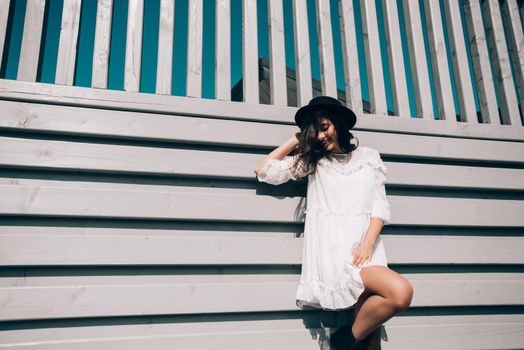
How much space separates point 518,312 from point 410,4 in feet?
7.88

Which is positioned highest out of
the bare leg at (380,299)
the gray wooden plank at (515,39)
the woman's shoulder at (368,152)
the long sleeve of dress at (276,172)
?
the gray wooden plank at (515,39)

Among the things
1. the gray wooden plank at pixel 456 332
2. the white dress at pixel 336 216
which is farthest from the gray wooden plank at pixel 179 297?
the white dress at pixel 336 216

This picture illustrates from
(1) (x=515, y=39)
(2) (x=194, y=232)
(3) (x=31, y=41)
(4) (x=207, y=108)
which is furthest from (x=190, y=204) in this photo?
(1) (x=515, y=39)

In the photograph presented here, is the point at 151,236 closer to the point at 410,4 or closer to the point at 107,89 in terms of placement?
the point at 107,89

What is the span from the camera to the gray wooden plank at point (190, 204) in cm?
207

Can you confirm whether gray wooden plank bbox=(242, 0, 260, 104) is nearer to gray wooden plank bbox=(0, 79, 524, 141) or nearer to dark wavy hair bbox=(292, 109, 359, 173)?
gray wooden plank bbox=(0, 79, 524, 141)

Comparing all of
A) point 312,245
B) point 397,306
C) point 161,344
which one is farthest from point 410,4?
point 161,344

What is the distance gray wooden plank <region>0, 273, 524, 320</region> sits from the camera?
6.49 feet

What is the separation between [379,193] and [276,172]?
0.66 metres

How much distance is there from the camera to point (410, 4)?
116 inches

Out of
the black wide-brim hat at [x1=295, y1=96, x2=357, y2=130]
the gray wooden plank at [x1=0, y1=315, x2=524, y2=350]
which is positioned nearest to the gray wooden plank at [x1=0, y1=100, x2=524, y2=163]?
the black wide-brim hat at [x1=295, y1=96, x2=357, y2=130]

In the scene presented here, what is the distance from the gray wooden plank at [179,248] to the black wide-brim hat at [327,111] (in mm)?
762

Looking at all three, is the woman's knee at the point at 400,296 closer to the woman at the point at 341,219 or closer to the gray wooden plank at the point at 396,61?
the woman at the point at 341,219

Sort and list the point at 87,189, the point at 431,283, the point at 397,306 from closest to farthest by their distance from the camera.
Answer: the point at 397,306
the point at 87,189
the point at 431,283
